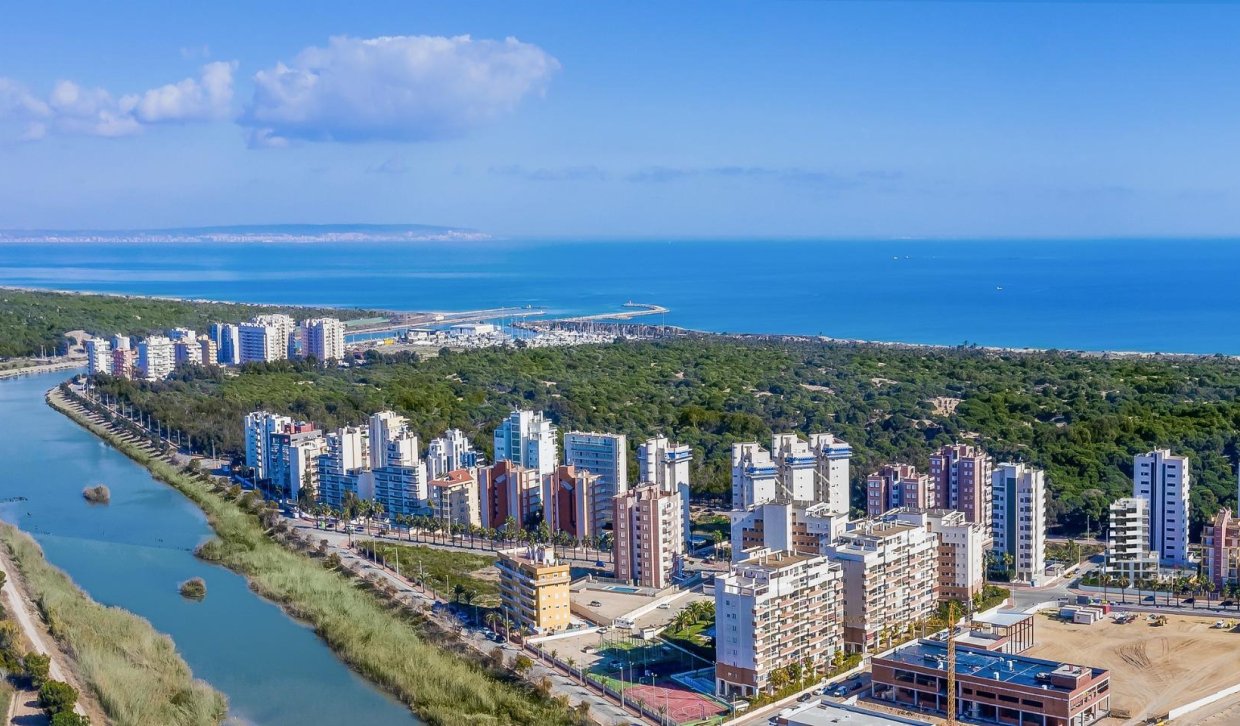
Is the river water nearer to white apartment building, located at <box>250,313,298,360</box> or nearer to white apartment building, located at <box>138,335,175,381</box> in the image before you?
white apartment building, located at <box>138,335,175,381</box>

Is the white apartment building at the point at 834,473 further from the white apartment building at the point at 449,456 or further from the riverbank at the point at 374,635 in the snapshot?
the riverbank at the point at 374,635

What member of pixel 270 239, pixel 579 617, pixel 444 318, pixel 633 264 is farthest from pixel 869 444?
pixel 270 239

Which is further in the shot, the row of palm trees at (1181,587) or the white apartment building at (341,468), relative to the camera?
the white apartment building at (341,468)

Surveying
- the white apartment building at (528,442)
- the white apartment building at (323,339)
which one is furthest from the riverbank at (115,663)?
the white apartment building at (323,339)

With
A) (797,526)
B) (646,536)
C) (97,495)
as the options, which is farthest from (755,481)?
(97,495)

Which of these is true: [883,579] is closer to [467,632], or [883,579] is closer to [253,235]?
[467,632]

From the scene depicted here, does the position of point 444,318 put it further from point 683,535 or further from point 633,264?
point 633,264
